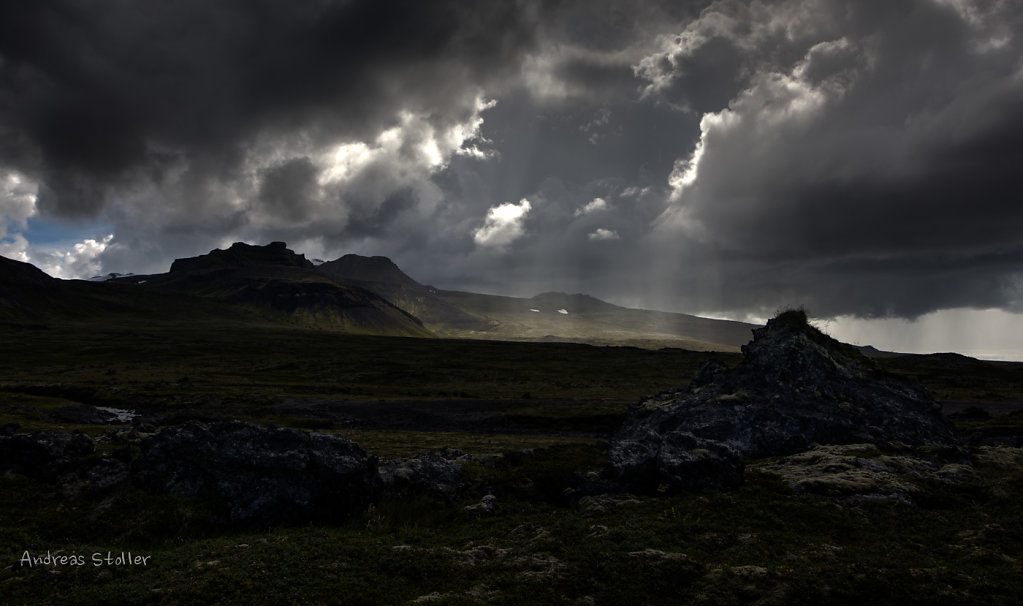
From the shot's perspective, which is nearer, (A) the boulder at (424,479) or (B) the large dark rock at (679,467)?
(A) the boulder at (424,479)

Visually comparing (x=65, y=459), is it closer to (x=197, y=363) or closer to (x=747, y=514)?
(x=747, y=514)

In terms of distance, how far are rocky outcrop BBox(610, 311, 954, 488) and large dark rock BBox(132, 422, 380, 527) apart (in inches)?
906

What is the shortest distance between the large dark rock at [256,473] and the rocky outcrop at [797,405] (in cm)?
2302

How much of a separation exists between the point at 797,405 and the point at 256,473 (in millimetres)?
48867

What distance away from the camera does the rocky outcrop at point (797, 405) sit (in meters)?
46.8

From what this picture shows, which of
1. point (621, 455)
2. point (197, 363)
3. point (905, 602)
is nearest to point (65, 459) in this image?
point (621, 455)

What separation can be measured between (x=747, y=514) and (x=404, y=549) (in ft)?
60.2

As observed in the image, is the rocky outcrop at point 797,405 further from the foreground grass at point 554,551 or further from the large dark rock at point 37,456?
the large dark rock at point 37,456

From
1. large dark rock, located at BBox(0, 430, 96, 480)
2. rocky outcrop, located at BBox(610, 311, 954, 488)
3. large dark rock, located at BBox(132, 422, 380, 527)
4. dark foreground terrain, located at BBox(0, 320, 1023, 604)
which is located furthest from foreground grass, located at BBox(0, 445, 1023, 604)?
rocky outcrop, located at BBox(610, 311, 954, 488)

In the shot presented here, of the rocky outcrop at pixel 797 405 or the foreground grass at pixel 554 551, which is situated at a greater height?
the rocky outcrop at pixel 797 405

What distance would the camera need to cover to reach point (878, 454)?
37.9m

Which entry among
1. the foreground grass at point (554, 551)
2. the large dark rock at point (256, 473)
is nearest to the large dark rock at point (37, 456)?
the foreground grass at point (554, 551)

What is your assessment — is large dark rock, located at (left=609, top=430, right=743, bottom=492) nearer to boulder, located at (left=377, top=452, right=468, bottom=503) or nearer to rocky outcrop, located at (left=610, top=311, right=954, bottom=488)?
rocky outcrop, located at (left=610, top=311, right=954, bottom=488)

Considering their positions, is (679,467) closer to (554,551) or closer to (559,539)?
(559,539)
